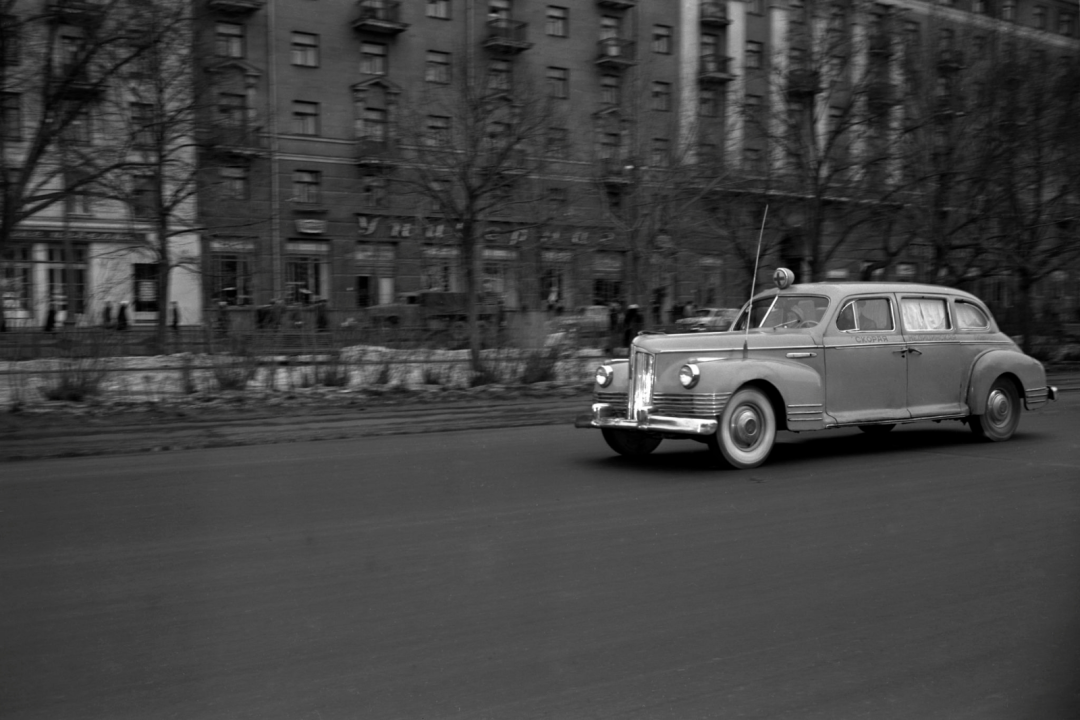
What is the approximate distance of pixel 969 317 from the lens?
11.4 meters

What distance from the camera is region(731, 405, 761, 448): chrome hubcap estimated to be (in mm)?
9305

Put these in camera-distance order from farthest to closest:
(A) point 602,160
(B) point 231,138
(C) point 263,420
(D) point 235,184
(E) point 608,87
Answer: (E) point 608,87 < (D) point 235,184 < (A) point 602,160 < (B) point 231,138 < (C) point 263,420

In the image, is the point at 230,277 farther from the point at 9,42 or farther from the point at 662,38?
the point at 662,38

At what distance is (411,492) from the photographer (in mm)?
8141

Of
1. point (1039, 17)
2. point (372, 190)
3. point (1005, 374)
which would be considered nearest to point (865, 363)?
point (1005, 374)

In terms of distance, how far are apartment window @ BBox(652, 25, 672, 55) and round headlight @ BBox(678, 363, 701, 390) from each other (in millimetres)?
44294

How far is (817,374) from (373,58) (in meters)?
39.9

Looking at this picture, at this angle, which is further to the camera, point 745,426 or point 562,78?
point 562,78

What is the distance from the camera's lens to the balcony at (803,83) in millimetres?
25141

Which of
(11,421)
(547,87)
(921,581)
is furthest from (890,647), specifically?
(547,87)

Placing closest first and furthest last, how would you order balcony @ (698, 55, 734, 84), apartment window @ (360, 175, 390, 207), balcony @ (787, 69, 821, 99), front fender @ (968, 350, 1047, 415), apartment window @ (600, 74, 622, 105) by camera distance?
1. front fender @ (968, 350, 1047, 415)
2. balcony @ (787, 69, 821, 99)
3. balcony @ (698, 55, 734, 84)
4. apartment window @ (360, 175, 390, 207)
5. apartment window @ (600, 74, 622, 105)

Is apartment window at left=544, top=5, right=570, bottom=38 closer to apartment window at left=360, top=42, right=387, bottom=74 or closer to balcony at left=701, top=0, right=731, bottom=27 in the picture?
balcony at left=701, top=0, right=731, bottom=27

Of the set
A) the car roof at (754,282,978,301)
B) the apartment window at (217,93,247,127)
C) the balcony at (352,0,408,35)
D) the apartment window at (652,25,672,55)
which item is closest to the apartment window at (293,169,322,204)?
the balcony at (352,0,408,35)

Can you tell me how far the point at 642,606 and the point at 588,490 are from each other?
326 centimetres
